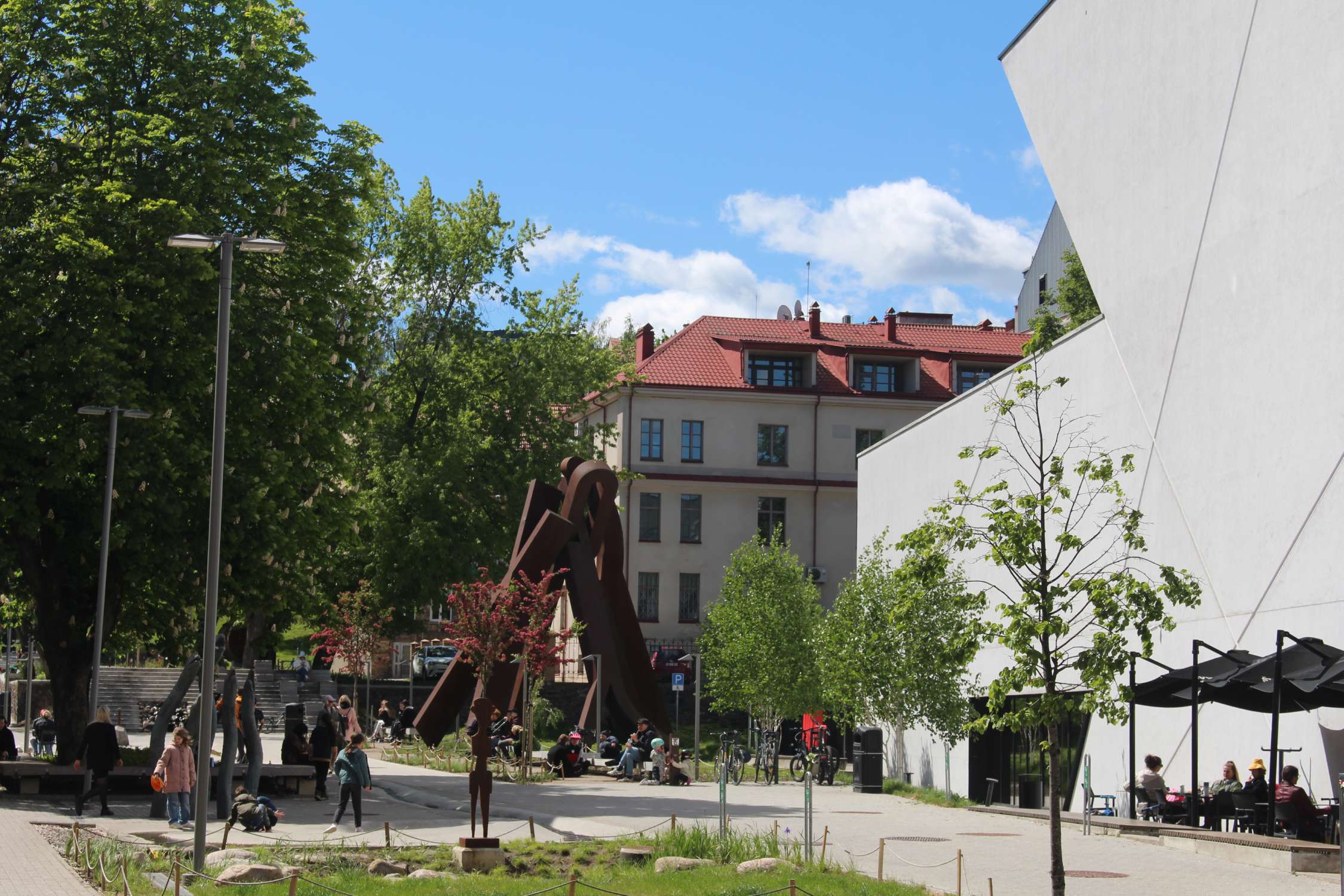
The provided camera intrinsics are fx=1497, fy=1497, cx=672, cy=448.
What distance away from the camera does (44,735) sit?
120ft

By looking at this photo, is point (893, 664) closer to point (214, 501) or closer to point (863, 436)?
point (214, 501)

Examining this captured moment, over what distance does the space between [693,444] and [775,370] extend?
5.15m

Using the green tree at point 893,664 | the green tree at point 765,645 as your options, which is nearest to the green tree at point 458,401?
the green tree at point 765,645

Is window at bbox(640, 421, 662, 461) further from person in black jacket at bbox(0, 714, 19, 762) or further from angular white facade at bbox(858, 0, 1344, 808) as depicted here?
person in black jacket at bbox(0, 714, 19, 762)

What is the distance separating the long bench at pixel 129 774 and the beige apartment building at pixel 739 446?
3473 cm

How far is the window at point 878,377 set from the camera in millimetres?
64438

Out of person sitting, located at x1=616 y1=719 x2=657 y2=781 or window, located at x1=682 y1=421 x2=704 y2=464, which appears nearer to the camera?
person sitting, located at x1=616 y1=719 x2=657 y2=781

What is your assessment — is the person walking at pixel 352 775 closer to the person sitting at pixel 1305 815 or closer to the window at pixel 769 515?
the person sitting at pixel 1305 815

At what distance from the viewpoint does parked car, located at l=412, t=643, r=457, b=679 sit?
194 ft

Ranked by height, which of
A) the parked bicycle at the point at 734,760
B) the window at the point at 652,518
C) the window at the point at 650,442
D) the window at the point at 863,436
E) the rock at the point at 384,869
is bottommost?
the parked bicycle at the point at 734,760

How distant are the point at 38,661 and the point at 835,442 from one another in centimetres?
3765

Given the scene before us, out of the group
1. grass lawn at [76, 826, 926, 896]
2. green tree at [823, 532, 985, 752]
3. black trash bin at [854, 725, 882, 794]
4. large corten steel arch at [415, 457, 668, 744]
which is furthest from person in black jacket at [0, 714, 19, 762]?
green tree at [823, 532, 985, 752]

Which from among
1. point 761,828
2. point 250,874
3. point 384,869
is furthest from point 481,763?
point 761,828

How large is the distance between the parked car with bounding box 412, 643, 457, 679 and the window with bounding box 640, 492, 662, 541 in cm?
915
